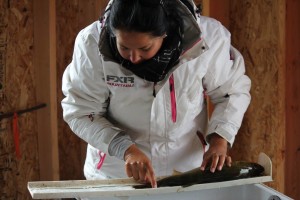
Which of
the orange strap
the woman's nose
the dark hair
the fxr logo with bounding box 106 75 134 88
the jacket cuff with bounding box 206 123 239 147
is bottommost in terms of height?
the orange strap

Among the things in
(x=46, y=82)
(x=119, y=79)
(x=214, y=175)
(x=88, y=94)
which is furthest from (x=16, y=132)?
(x=214, y=175)

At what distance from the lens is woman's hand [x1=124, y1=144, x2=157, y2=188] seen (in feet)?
4.64

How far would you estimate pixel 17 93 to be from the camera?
268 cm

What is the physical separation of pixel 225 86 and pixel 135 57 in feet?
1.60

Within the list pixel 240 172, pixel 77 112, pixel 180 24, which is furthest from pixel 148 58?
pixel 240 172

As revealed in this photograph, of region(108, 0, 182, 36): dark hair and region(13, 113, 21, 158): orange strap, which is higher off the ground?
region(108, 0, 182, 36): dark hair

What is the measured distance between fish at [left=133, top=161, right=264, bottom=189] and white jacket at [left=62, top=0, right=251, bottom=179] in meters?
0.17

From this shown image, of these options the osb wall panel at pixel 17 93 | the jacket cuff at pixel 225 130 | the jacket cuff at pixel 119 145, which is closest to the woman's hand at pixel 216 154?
the jacket cuff at pixel 225 130

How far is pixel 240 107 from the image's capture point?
1.71m

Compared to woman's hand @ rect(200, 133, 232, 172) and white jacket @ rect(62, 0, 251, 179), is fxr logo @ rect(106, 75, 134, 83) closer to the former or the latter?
white jacket @ rect(62, 0, 251, 179)

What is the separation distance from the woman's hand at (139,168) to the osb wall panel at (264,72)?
1.12 m

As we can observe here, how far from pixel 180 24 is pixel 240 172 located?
0.52m
